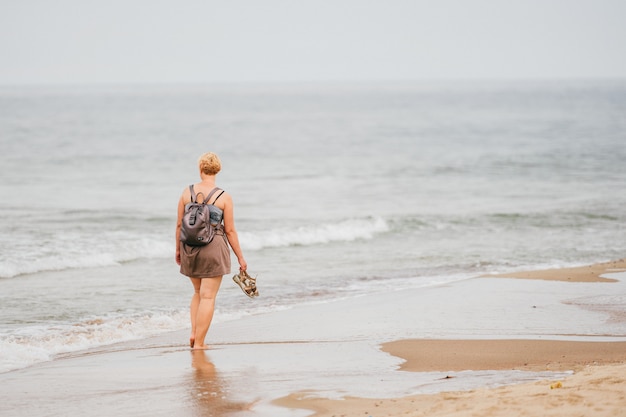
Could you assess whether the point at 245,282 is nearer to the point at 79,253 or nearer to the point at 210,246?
the point at 210,246

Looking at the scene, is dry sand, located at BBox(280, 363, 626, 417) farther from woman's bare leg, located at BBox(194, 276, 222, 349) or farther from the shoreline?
the shoreline

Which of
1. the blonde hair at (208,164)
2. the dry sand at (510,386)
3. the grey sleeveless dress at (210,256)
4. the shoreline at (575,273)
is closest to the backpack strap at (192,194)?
the grey sleeveless dress at (210,256)

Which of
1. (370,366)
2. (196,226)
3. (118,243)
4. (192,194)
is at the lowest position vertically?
(370,366)

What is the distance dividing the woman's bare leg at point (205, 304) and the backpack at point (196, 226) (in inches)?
17.0

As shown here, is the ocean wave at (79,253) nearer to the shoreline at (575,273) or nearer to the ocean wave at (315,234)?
the ocean wave at (315,234)

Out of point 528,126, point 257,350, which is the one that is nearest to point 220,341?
point 257,350

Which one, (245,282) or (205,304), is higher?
(245,282)

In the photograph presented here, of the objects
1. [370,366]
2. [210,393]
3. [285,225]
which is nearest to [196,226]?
[210,393]

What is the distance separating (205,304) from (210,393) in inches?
54.0

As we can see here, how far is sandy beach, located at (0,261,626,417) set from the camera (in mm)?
5156

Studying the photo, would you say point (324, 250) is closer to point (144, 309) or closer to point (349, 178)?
point (144, 309)

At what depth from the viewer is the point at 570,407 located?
465 cm

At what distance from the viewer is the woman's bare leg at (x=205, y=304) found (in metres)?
6.85

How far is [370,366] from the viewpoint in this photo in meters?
6.34
